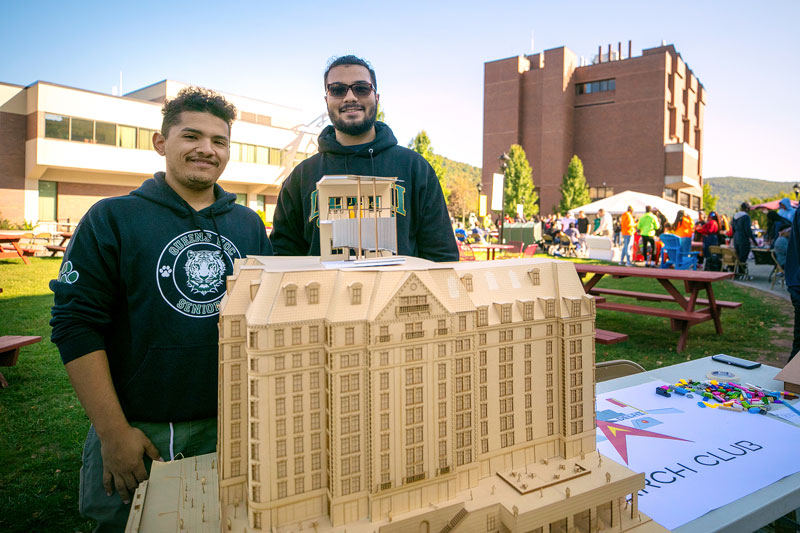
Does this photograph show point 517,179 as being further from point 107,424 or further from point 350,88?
point 107,424

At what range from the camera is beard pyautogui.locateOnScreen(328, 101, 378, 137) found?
2.75 metres

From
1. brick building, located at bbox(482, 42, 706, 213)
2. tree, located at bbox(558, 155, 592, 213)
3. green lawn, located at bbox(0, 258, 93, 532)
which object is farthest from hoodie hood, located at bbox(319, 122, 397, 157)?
brick building, located at bbox(482, 42, 706, 213)

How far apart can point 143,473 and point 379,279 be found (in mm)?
1675

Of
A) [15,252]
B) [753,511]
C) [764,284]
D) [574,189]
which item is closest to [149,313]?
[753,511]

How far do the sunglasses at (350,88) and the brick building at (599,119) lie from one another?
5577 cm

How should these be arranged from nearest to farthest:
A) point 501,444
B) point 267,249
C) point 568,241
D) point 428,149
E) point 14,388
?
point 501,444, point 267,249, point 14,388, point 568,241, point 428,149

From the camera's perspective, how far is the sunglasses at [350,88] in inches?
103

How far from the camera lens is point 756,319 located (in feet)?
36.0

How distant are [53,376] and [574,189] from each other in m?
52.0

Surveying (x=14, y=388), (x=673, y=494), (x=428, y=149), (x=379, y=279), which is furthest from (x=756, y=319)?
(x=428, y=149)

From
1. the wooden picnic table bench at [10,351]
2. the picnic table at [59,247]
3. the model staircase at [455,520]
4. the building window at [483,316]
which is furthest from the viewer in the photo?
the picnic table at [59,247]

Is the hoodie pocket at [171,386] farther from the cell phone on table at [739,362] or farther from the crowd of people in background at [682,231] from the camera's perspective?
the crowd of people in background at [682,231]

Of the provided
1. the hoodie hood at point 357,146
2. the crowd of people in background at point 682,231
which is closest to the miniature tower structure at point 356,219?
the hoodie hood at point 357,146

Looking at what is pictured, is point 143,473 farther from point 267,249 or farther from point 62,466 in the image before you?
point 62,466
